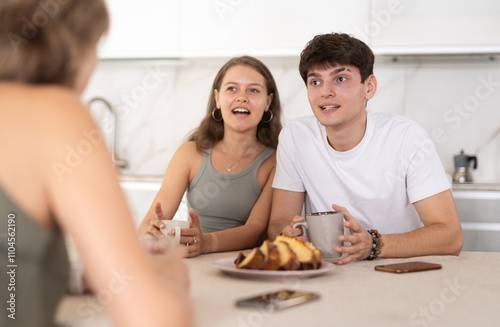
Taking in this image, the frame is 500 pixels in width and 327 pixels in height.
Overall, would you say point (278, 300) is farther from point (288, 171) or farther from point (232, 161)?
point (232, 161)

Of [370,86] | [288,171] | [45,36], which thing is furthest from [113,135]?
[45,36]

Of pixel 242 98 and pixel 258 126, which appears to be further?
pixel 258 126

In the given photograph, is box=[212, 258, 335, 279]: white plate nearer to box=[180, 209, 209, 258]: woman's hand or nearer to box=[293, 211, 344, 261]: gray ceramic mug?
box=[293, 211, 344, 261]: gray ceramic mug

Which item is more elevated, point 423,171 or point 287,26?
point 287,26

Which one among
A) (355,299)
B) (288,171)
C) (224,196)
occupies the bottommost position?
(355,299)

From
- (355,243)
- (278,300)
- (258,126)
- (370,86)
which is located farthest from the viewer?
(258,126)

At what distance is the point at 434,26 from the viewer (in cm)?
312

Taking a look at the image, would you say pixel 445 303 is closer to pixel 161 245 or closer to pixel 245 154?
pixel 161 245

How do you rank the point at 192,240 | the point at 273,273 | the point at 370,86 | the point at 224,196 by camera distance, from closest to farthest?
the point at 273,273
the point at 192,240
the point at 370,86
the point at 224,196

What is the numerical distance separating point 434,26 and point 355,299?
261 centimetres

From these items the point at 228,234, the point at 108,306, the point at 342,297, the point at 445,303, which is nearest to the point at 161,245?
the point at 108,306

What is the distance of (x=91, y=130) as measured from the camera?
610mm

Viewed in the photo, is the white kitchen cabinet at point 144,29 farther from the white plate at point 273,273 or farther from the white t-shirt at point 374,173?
the white plate at point 273,273

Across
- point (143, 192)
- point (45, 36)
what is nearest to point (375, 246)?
point (45, 36)
